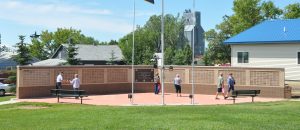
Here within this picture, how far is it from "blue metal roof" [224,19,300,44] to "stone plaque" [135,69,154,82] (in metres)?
9.50

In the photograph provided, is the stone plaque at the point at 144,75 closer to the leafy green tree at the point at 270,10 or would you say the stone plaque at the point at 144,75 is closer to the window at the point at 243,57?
the window at the point at 243,57

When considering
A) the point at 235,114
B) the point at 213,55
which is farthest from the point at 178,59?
the point at 235,114

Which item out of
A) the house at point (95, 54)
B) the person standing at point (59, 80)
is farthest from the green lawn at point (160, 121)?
the house at point (95, 54)

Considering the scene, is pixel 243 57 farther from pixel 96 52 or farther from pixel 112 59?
pixel 96 52

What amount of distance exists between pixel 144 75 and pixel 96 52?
50258 mm

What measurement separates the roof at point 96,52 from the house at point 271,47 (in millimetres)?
43734

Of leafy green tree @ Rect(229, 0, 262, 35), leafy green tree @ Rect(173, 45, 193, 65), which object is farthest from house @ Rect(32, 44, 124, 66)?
leafy green tree @ Rect(229, 0, 262, 35)

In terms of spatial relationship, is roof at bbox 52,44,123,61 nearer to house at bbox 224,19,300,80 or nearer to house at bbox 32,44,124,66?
house at bbox 32,44,124,66

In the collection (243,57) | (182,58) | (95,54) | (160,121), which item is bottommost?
(160,121)

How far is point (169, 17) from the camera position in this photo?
105812 millimetres

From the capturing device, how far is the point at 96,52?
8656 cm

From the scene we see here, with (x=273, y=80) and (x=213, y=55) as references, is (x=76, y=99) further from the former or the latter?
(x=213, y=55)

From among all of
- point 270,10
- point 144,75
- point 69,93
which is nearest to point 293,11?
point 270,10

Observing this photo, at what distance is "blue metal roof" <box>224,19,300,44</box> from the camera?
39706mm
